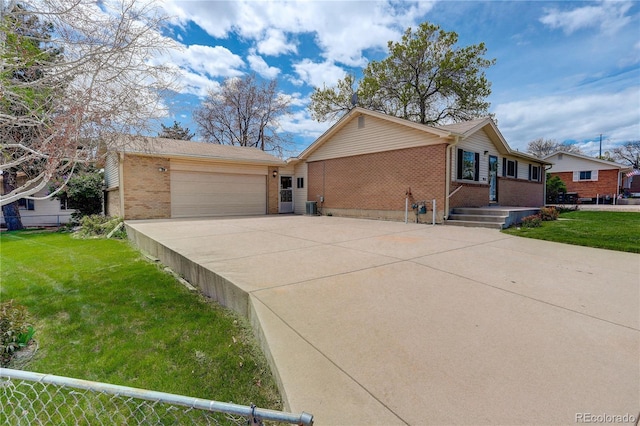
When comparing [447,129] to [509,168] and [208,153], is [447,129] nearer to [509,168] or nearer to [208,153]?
[509,168]

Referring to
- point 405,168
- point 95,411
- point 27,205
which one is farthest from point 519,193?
point 27,205

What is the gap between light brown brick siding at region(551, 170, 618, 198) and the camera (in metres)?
22.6

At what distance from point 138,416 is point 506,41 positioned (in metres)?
14.5

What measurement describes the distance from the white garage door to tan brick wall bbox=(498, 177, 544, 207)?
39.0ft

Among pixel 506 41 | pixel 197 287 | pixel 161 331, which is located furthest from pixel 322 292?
pixel 506 41

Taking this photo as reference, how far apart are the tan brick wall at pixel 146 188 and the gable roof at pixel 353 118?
6668mm

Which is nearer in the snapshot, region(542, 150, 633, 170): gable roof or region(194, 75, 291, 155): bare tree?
region(542, 150, 633, 170): gable roof

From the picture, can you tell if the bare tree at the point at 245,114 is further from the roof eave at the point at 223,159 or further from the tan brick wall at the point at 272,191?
the roof eave at the point at 223,159

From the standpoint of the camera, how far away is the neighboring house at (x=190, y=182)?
1223 cm

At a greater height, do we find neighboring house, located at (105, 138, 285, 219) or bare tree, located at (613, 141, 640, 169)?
bare tree, located at (613, 141, 640, 169)

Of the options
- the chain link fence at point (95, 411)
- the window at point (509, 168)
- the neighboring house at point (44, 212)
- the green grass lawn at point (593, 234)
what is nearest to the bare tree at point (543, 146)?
the window at point (509, 168)

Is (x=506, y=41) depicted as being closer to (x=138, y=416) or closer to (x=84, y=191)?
(x=138, y=416)

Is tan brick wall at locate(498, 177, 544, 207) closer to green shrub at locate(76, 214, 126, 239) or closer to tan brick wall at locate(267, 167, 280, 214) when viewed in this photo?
tan brick wall at locate(267, 167, 280, 214)
